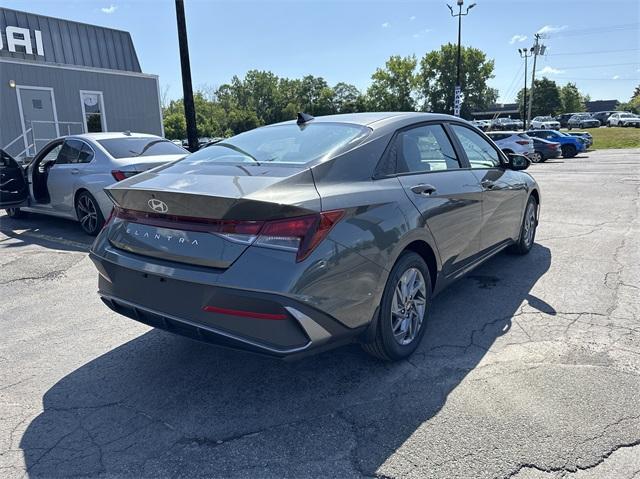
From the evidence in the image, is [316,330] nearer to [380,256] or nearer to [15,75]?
[380,256]

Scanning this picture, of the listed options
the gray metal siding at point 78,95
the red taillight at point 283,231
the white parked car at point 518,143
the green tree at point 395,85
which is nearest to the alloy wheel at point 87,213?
the red taillight at point 283,231

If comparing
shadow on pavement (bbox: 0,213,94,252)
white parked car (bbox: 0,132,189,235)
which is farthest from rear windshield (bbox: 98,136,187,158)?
shadow on pavement (bbox: 0,213,94,252)

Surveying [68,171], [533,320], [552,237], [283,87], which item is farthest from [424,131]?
[283,87]

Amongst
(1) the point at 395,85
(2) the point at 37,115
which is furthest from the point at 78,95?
(1) the point at 395,85

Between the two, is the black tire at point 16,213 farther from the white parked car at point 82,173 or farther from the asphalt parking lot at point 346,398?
the asphalt parking lot at point 346,398

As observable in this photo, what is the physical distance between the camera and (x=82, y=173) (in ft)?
23.1

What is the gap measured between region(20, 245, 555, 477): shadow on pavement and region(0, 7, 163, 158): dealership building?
53.4 feet

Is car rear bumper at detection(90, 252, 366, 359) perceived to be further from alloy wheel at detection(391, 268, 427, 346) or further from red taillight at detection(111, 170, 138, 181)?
red taillight at detection(111, 170, 138, 181)

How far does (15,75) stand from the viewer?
53.0 feet

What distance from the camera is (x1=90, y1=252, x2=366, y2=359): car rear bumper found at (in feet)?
7.74

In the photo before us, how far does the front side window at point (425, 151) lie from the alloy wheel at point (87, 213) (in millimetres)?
5216

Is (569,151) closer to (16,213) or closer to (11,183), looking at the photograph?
(16,213)

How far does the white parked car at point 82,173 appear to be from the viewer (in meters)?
6.83

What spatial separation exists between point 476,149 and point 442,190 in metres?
1.25
